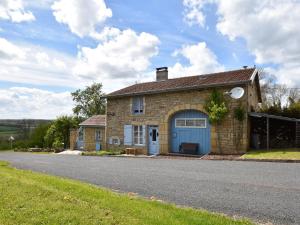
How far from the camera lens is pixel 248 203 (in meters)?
6.74

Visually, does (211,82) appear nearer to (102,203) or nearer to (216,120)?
(216,120)

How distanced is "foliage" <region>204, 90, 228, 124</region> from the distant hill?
3490 centimetres

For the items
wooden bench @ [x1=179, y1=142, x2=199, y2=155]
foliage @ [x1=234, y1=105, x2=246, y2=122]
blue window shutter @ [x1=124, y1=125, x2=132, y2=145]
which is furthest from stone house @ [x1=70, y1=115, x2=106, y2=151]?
foliage @ [x1=234, y1=105, x2=246, y2=122]

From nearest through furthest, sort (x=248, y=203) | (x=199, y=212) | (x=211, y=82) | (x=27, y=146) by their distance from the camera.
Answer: (x=199, y=212), (x=248, y=203), (x=211, y=82), (x=27, y=146)

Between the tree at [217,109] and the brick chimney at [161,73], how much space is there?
24.2ft

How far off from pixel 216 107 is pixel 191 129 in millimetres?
2669

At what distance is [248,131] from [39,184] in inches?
557

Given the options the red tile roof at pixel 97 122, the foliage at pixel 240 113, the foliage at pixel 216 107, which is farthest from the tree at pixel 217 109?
the red tile roof at pixel 97 122

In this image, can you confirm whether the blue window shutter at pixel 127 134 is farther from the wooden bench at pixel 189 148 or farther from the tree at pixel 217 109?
the tree at pixel 217 109

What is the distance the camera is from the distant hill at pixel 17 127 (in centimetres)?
4969

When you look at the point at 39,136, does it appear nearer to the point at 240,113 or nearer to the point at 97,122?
the point at 97,122

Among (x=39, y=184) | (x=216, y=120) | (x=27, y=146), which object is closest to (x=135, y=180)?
(x=39, y=184)

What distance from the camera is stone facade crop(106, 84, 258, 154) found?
18875 mm

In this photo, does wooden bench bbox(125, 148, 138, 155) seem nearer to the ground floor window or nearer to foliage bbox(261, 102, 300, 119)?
the ground floor window
